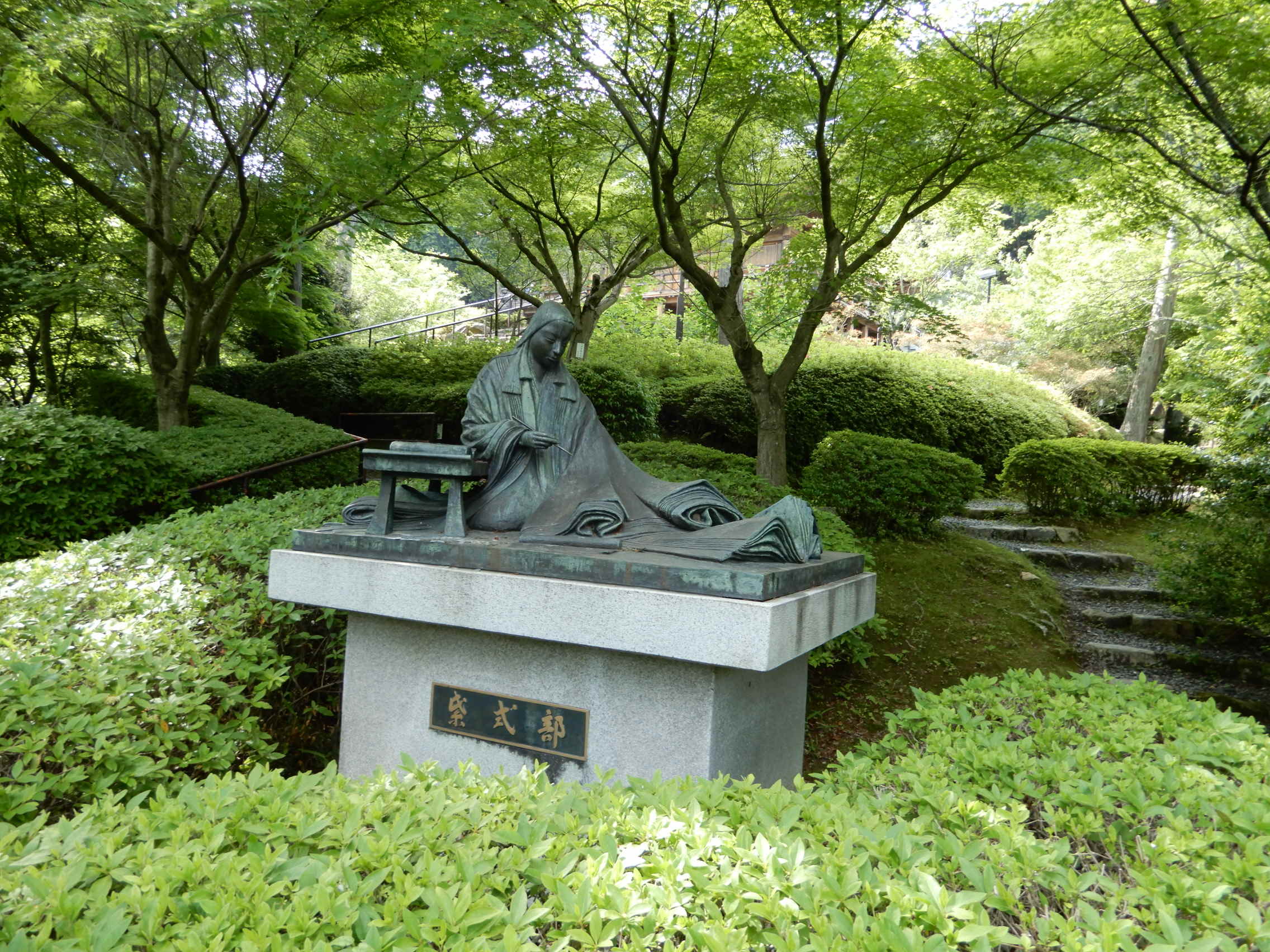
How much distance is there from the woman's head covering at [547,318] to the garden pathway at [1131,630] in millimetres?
5479

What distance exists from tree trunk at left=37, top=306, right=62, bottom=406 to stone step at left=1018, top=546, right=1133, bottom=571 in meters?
14.2

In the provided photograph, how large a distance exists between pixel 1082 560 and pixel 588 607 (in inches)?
309

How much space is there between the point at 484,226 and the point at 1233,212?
9.53 m

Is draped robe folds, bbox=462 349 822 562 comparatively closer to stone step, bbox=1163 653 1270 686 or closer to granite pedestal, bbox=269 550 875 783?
granite pedestal, bbox=269 550 875 783

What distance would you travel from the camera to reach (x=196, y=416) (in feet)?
37.3

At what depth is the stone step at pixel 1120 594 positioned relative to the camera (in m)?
7.99

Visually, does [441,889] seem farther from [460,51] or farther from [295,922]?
[460,51]

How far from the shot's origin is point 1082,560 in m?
9.02

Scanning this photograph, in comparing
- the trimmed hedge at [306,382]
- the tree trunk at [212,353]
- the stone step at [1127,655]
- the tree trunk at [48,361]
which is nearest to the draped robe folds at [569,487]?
the stone step at [1127,655]

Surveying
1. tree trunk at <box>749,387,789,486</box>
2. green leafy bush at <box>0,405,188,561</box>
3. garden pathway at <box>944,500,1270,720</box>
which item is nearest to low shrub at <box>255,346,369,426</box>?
green leafy bush at <box>0,405,188,561</box>

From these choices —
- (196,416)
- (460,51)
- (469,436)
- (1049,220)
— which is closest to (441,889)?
(469,436)

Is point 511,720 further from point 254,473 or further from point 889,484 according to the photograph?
point 889,484

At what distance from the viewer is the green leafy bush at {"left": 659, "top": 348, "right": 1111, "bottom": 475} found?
41.6 ft

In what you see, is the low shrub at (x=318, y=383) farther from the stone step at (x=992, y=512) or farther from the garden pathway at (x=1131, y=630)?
the garden pathway at (x=1131, y=630)
